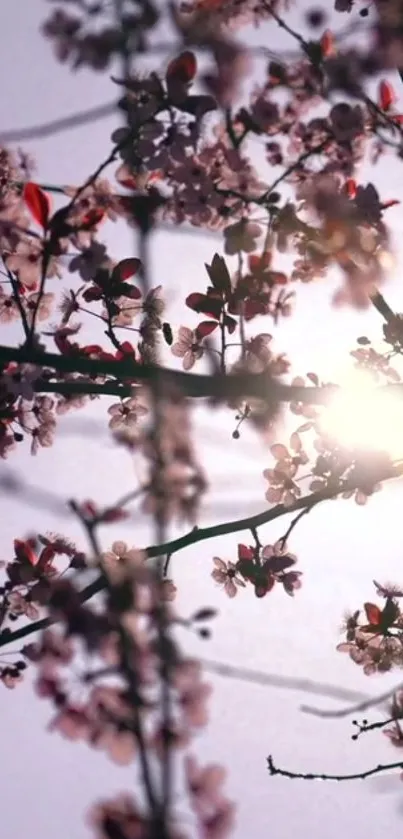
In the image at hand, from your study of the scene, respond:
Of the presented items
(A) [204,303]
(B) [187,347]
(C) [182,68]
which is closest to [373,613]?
(B) [187,347]

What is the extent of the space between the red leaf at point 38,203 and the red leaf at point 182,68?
0.83 m

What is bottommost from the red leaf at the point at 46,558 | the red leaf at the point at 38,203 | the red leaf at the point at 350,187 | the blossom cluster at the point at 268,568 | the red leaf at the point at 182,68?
the blossom cluster at the point at 268,568

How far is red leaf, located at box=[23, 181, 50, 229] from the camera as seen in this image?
3.49 metres

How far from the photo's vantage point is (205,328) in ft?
15.6

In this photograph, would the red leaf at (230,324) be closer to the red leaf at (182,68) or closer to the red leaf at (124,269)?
the red leaf at (124,269)

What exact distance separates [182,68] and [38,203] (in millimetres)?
922

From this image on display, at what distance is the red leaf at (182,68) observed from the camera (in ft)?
12.3

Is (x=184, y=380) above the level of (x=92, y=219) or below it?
below

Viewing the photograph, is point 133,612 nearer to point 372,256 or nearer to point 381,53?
point 372,256

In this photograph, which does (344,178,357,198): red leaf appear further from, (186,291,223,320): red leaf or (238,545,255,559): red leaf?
(238,545,255,559): red leaf

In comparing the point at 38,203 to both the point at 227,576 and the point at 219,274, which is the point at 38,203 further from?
the point at 227,576

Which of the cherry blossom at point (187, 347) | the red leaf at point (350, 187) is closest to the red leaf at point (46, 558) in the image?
the cherry blossom at point (187, 347)

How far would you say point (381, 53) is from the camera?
3898 millimetres

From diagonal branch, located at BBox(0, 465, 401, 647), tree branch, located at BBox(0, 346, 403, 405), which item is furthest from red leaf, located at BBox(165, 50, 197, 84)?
diagonal branch, located at BBox(0, 465, 401, 647)
